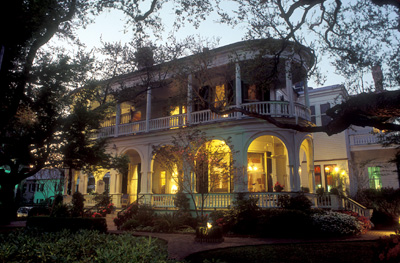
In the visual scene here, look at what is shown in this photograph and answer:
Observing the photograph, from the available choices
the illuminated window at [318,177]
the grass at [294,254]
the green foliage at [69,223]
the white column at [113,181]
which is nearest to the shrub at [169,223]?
the green foliage at [69,223]

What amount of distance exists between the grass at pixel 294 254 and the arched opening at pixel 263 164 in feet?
28.1

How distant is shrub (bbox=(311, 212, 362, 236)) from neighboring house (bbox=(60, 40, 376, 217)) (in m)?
2.65

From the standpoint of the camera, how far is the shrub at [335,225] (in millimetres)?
13555

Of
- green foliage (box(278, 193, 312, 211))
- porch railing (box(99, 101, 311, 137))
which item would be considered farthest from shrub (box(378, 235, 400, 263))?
porch railing (box(99, 101, 311, 137))

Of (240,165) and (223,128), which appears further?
(223,128)

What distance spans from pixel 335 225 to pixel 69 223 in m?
11.5

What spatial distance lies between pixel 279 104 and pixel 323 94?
31.6ft

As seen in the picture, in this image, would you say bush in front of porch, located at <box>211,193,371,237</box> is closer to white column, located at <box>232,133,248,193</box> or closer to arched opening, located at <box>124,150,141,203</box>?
white column, located at <box>232,133,248,193</box>

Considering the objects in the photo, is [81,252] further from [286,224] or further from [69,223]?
[286,224]

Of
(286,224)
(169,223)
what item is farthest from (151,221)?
(286,224)

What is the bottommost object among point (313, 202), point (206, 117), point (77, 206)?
point (77, 206)

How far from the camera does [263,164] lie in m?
20.3

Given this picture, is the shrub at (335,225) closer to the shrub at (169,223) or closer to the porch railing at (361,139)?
the shrub at (169,223)

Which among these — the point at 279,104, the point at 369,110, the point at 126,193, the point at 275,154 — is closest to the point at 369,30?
the point at 369,110
